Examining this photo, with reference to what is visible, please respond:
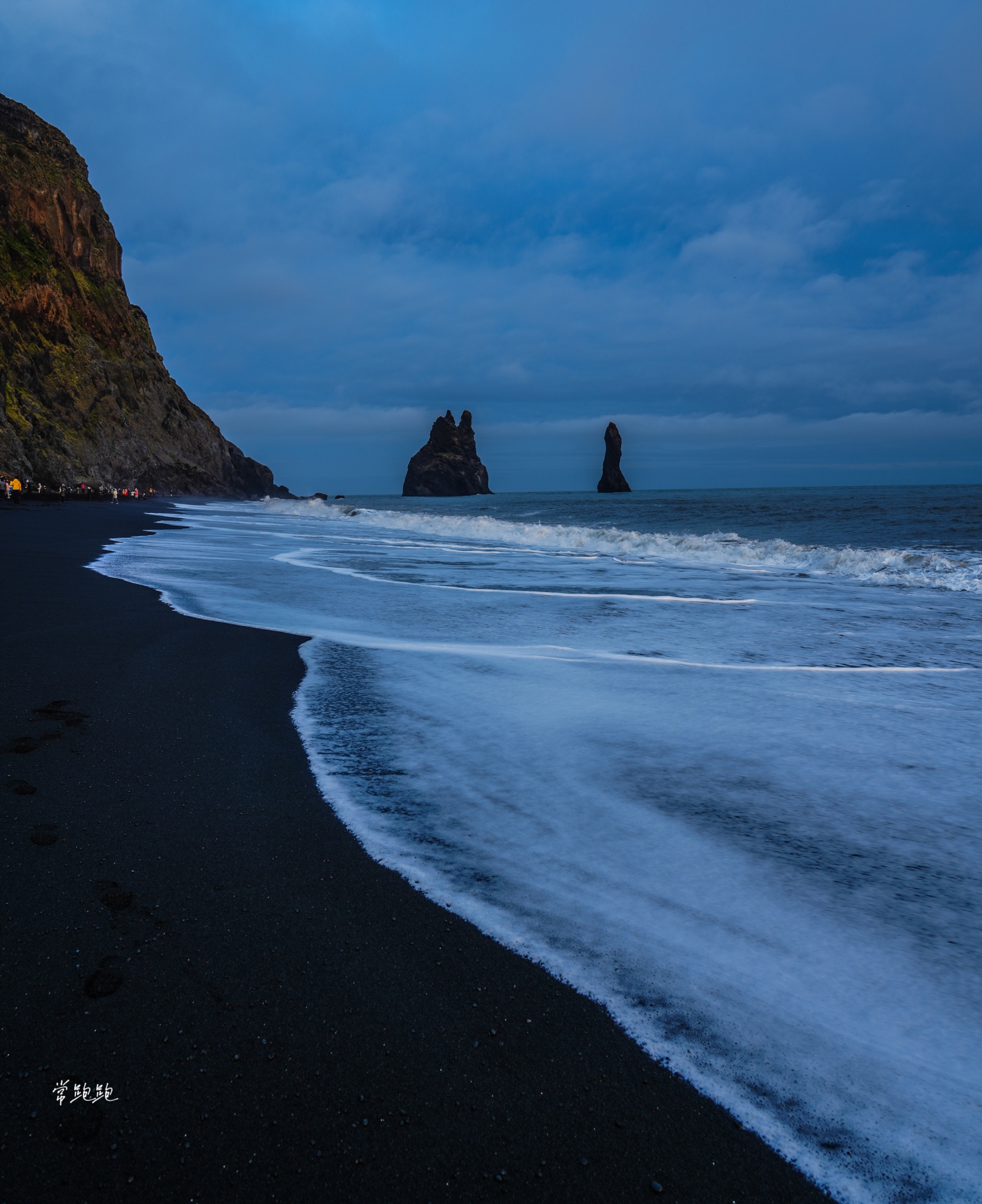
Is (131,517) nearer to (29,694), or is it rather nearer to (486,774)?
(29,694)

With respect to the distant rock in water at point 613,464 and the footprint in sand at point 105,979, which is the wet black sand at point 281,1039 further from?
the distant rock in water at point 613,464

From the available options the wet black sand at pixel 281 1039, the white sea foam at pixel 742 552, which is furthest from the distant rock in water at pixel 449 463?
the wet black sand at pixel 281 1039

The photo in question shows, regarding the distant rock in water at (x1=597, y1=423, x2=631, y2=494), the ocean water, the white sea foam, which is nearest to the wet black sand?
the ocean water

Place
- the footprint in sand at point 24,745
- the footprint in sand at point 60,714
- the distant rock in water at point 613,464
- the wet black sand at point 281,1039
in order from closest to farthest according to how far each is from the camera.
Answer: the wet black sand at point 281,1039, the footprint in sand at point 24,745, the footprint in sand at point 60,714, the distant rock in water at point 613,464

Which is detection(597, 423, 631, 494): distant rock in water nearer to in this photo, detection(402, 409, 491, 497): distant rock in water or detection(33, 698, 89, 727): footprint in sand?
detection(402, 409, 491, 497): distant rock in water

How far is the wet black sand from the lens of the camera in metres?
1.08

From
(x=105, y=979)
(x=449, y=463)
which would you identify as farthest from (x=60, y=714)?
(x=449, y=463)

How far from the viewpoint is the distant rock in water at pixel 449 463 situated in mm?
133250

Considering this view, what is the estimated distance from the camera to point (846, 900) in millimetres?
1864

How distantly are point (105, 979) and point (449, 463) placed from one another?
135 meters

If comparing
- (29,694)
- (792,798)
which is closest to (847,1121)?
(792,798)

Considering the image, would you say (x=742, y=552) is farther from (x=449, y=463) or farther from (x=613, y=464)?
(x=449, y=463)

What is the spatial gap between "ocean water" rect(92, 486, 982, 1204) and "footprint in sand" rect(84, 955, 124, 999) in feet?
2.49

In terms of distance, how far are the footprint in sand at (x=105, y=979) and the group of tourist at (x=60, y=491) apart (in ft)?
104
